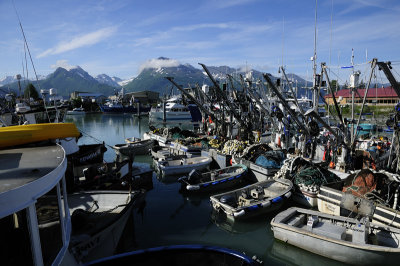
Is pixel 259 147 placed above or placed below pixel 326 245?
above

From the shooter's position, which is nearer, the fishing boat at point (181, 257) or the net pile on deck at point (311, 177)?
the fishing boat at point (181, 257)

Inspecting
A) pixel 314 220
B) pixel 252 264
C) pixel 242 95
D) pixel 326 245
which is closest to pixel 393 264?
pixel 326 245

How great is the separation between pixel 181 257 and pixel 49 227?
2762 millimetres

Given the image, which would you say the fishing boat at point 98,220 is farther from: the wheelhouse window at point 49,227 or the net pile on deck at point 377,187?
the net pile on deck at point 377,187

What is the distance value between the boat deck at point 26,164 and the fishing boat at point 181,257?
8.04 feet

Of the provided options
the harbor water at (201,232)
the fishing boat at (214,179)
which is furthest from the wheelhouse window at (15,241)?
the fishing boat at (214,179)

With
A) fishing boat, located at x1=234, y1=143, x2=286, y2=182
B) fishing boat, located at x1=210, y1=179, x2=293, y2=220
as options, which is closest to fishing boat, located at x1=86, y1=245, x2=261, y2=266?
fishing boat, located at x1=210, y1=179, x2=293, y2=220

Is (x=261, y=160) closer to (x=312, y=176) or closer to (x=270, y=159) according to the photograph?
(x=270, y=159)

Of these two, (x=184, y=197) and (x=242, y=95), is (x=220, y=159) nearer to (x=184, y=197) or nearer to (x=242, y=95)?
(x=184, y=197)

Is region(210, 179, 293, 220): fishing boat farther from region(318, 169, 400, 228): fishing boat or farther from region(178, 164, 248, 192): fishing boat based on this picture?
region(178, 164, 248, 192): fishing boat

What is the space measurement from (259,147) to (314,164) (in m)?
4.05

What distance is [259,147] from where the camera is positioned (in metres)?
15.9

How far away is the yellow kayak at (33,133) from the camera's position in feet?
18.3

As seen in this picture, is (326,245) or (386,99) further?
(386,99)
